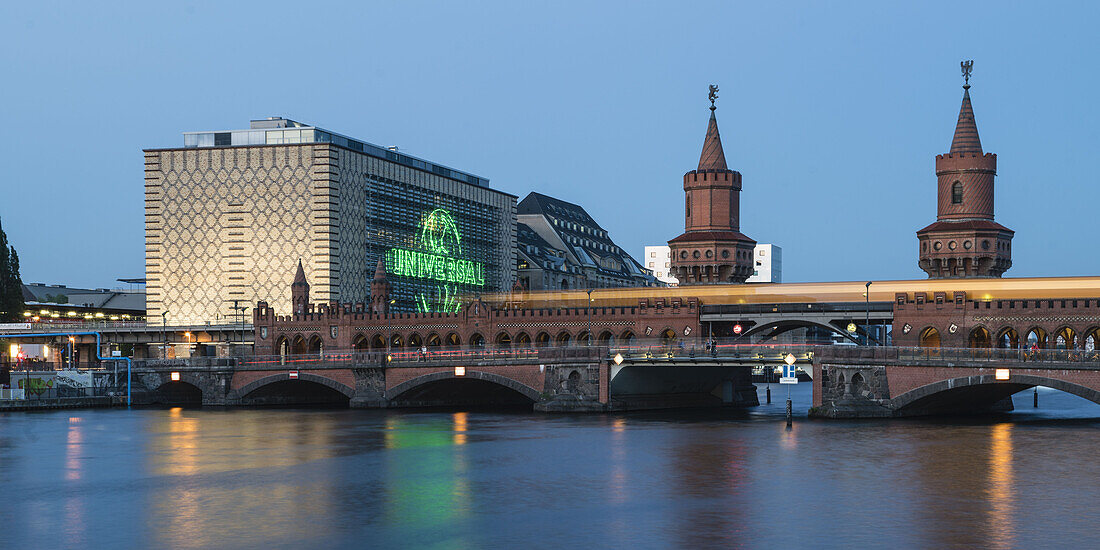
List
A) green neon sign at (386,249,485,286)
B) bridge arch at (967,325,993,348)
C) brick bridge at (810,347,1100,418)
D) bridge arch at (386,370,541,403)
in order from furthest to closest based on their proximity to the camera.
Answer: green neon sign at (386,249,485,286) < bridge arch at (967,325,993,348) < bridge arch at (386,370,541,403) < brick bridge at (810,347,1100,418)

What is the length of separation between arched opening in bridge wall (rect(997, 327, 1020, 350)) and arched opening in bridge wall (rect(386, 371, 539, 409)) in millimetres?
37886

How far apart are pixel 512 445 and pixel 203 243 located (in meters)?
93.2

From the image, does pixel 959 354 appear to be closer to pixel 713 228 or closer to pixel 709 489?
pixel 709 489

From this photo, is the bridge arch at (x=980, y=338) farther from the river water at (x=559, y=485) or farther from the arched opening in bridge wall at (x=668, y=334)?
the arched opening in bridge wall at (x=668, y=334)

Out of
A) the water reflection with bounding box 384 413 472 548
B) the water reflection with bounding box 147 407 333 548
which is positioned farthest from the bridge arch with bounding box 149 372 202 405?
the water reflection with bounding box 384 413 472 548

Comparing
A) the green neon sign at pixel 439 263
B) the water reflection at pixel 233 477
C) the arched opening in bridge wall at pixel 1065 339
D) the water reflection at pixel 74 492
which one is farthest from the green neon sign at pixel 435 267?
the arched opening in bridge wall at pixel 1065 339

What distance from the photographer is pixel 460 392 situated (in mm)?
125750

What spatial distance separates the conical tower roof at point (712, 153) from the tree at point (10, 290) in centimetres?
7903

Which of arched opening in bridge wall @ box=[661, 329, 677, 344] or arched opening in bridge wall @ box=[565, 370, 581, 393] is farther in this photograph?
arched opening in bridge wall @ box=[661, 329, 677, 344]

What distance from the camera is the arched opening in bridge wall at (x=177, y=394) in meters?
136

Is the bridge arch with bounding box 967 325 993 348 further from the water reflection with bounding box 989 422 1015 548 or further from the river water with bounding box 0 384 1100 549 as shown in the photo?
the water reflection with bounding box 989 422 1015 548

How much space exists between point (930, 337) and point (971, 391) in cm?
1793

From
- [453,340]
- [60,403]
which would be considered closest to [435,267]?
[453,340]

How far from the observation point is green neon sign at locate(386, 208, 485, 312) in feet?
573
